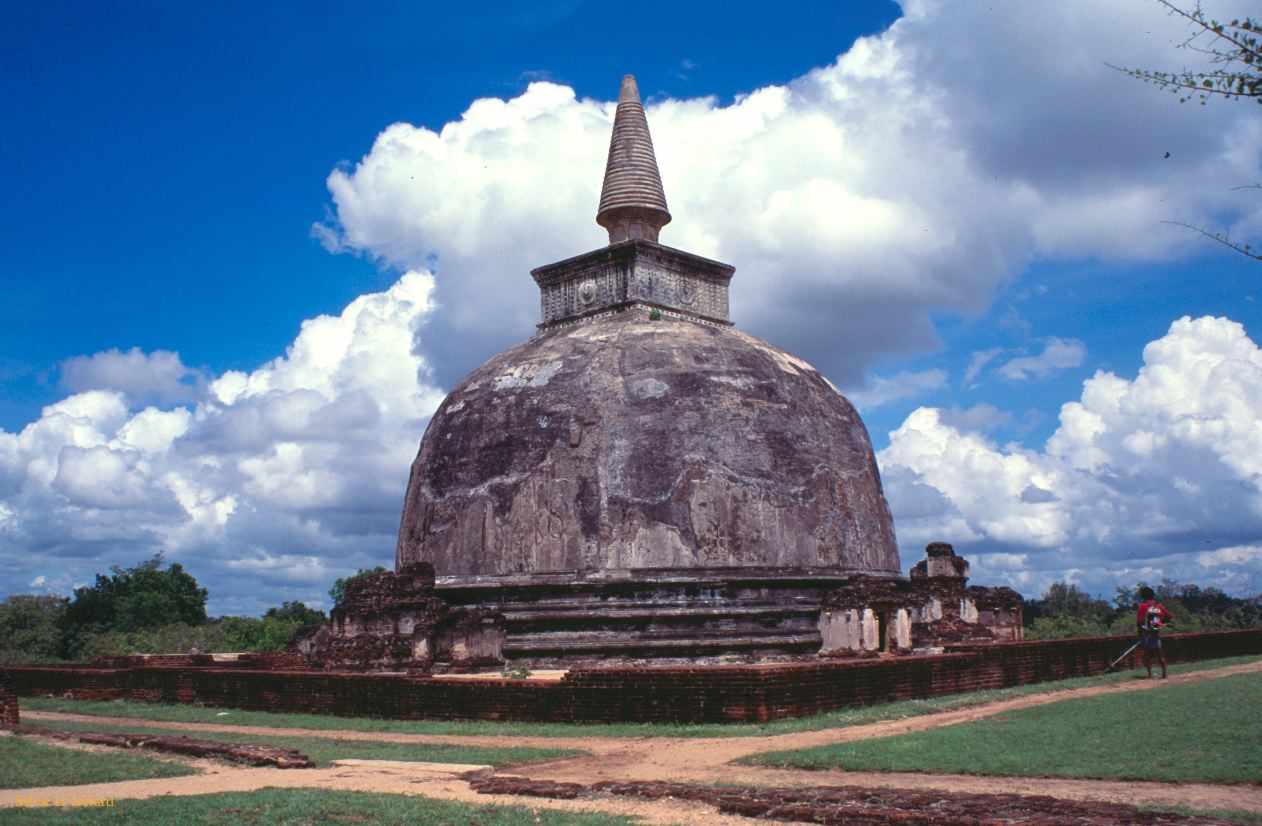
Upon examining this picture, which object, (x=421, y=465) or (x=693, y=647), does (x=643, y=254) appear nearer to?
(x=421, y=465)

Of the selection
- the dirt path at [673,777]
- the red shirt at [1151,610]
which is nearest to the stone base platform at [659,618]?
the red shirt at [1151,610]

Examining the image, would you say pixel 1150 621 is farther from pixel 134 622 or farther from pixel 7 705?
pixel 134 622

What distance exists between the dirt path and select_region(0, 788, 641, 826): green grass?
447 millimetres

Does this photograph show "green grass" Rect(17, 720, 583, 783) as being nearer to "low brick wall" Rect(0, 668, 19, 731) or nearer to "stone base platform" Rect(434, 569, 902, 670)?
"low brick wall" Rect(0, 668, 19, 731)

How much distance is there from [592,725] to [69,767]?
16.5ft

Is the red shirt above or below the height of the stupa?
below

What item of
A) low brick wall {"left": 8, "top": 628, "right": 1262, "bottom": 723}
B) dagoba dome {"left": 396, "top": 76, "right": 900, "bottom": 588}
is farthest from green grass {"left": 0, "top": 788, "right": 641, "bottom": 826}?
dagoba dome {"left": 396, "top": 76, "right": 900, "bottom": 588}

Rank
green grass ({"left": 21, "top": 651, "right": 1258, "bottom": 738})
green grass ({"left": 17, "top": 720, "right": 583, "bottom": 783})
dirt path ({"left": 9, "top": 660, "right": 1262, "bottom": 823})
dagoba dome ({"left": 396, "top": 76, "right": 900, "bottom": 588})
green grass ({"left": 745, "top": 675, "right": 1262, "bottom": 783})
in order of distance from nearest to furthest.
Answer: dirt path ({"left": 9, "top": 660, "right": 1262, "bottom": 823}) → green grass ({"left": 745, "top": 675, "right": 1262, "bottom": 783}) → green grass ({"left": 17, "top": 720, "right": 583, "bottom": 783}) → green grass ({"left": 21, "top": 651, "right": 1258, "bottom": 738}) → dagoba dome ({"left": 396, "top": 76, "right": 900, "bottom": 588})

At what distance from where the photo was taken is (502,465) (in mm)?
18703

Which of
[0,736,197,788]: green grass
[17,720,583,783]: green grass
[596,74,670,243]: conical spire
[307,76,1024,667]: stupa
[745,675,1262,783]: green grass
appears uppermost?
[596,74,670,243]: conical spire

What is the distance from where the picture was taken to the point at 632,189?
2342 centimetres

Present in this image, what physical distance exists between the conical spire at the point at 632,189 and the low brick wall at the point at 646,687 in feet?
37.1

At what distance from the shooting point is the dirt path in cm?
705

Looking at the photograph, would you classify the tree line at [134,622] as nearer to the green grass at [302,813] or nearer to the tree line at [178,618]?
the tree line at [178,618]
